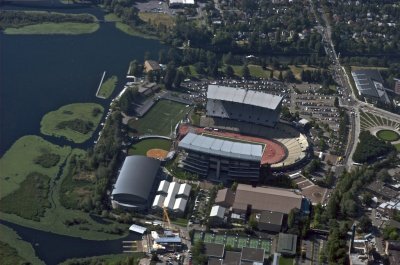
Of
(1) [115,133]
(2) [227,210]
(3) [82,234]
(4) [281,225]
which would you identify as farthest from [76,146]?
(4) [281,225]

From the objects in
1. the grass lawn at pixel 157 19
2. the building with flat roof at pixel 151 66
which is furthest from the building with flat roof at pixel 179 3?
the building with flat roof at pixel 151 66

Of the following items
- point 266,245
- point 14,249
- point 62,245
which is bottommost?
point 14,249

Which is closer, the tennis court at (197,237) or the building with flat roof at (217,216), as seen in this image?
the tennis court at (197,237)

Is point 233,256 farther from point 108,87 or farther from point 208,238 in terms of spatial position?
point 108,87

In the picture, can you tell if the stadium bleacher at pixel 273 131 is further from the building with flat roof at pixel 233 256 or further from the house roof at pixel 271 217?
the building with flat roof at pixel 233 256

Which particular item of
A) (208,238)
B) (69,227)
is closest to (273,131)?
(208,238)

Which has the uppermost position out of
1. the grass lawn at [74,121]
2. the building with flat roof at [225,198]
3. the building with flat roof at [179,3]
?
the building with flat roof at [179,3]

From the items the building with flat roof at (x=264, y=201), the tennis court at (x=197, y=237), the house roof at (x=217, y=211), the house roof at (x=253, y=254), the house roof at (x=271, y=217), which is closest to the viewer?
the house roof at (x=253, y=254)
